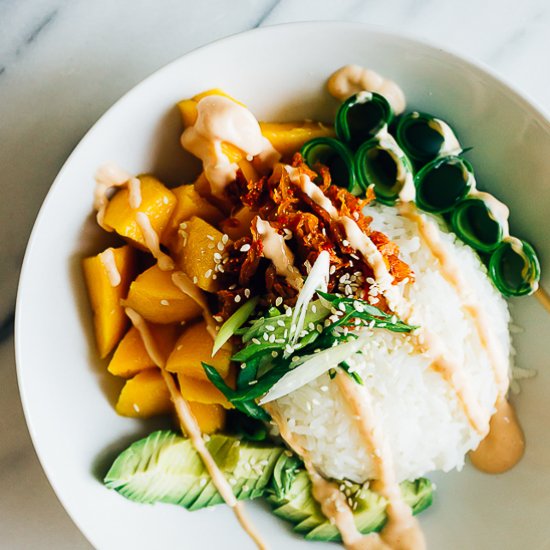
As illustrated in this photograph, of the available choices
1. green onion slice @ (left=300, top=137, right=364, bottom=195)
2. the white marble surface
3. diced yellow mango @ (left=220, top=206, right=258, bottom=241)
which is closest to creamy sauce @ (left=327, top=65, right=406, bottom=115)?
Answer: green onion slice @ (left=300, top=137, right=364, bottom=195)

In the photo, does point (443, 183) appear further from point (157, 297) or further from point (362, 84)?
point (157, 297)

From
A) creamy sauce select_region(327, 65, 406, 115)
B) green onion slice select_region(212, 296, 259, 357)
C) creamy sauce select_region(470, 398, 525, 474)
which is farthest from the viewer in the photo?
creamy sauce select_region(470, 398, 525, 474)

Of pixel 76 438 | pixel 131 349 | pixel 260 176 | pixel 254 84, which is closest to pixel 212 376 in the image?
pixel 131 349

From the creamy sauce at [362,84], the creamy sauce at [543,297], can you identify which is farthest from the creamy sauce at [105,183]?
the creamy sauce at [543,297]

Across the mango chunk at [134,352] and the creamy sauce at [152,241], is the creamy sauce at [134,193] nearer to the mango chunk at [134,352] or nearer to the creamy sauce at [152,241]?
the creamy sauce at [152,241]

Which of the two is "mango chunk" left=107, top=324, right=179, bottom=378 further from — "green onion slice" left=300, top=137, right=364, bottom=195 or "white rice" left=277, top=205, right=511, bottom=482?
"green onion slice" left=300, top=137, right=364, bottom=195

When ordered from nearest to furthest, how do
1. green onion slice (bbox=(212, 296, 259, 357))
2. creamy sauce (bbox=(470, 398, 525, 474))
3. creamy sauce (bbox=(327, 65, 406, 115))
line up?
green onion slice (bbox=(212, 296, 259, 357)) → creamy sauce (bbox=(327, 65, 406, 115)) → creamy sauce (bbox=(470, 398, 525, 474))

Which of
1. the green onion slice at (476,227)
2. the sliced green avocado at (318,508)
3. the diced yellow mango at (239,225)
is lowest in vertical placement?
the sliced green avocado at (318,508)
